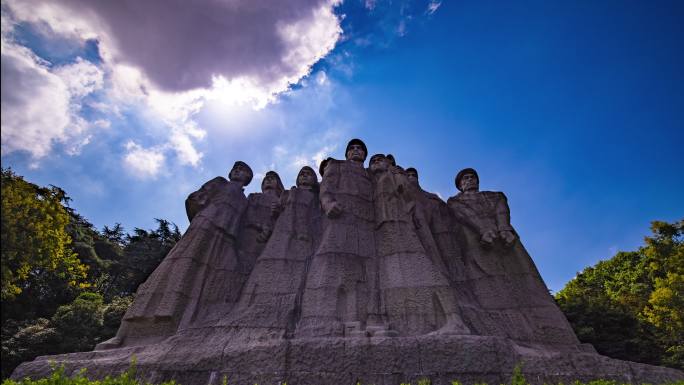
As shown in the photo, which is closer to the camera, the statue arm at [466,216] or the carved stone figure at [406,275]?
the carved stone figure at [406,275]

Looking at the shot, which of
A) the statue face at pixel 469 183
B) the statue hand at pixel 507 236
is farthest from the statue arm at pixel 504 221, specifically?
the statue face at pixel 469 183

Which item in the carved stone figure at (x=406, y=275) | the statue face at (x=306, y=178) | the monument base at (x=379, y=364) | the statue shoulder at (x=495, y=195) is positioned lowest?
the monument base at (x=379, y=364)

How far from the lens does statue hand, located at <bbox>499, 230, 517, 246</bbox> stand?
8680mm

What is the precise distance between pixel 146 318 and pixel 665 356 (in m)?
22.0

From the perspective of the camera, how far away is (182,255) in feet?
26.8

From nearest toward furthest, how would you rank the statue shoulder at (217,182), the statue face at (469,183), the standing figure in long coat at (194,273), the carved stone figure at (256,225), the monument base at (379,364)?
the monument base at (379,364), the standing figure in long coat at (194,273), the carved stone figure at (256,225), the statue shoulder at (217,182), the statue face at (469,183)

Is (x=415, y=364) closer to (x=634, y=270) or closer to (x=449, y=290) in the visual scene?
(x=449, y=290)

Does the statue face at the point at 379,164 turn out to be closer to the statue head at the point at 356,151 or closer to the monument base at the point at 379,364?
the statue head at the point at 356,151

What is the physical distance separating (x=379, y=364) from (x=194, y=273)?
481cm

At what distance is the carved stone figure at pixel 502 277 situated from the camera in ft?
24.3

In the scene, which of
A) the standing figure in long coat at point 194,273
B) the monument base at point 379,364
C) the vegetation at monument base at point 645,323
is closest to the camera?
the monument base at point 379,364

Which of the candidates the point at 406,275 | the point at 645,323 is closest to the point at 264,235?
the point at 406,275

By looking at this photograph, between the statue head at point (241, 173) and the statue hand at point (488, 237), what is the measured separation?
6709 mm

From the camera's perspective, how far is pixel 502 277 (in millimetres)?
8336
